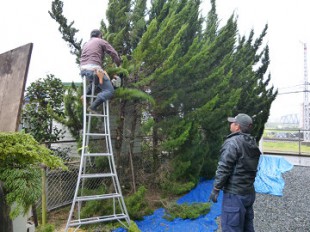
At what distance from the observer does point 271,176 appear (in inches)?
327

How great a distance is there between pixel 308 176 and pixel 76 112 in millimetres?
8055

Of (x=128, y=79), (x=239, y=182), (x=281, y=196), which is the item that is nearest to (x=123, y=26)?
(x=128, y=79)

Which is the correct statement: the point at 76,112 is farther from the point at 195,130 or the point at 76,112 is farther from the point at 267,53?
the point at 267,53

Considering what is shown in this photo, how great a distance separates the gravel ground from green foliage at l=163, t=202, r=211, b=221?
A: 99cm

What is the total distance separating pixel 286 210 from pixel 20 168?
6.01m

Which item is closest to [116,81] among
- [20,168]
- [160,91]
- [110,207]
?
[160,91]

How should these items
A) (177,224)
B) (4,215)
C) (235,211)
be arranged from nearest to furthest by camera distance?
(4,215) → (235,211) → (177,224)

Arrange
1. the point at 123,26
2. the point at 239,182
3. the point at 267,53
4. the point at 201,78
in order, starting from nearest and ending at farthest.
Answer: the point at 239,182 < the point at 123,26 < the point at 201,78 < the point at 267,53

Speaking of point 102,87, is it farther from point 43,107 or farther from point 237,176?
point 43,107

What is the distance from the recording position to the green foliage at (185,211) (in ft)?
15.9

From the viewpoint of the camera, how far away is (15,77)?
160 cm

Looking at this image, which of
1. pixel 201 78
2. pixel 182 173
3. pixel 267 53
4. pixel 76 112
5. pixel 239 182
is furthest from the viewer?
pixel 267 53

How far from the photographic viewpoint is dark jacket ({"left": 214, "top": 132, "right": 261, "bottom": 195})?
3305mm

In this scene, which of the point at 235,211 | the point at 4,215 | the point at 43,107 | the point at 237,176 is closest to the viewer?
the point at 4,215
